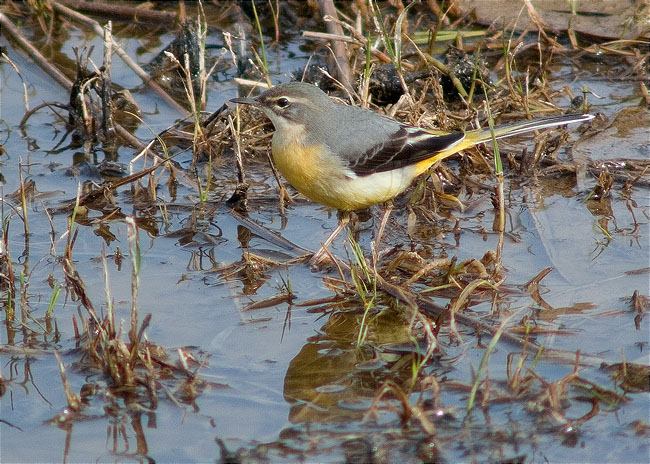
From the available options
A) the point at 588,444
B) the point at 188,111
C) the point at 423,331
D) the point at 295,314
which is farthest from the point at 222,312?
the point at 188,111

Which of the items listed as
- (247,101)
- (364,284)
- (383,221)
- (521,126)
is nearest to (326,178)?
(383,221)

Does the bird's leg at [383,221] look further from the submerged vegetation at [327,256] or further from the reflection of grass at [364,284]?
the reflection of grass at [364,284]

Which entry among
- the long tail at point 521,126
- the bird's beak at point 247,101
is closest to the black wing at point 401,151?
the long tail at point 521,126

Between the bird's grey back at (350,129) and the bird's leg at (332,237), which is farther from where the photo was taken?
the bird's grey back at (350,129)

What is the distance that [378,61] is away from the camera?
9.43 metres

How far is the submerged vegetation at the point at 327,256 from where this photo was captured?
505cm

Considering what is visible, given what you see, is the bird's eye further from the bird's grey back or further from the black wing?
the black wing

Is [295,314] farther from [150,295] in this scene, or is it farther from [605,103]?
[605,103]

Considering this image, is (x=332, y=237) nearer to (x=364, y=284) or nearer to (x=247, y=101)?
(x=364, y=284)

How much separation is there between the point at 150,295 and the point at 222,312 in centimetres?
53

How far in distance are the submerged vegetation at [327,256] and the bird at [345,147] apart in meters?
0.35

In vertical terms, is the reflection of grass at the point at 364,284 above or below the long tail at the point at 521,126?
below

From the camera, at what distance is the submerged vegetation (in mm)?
5055

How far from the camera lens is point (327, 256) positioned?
274 inches
